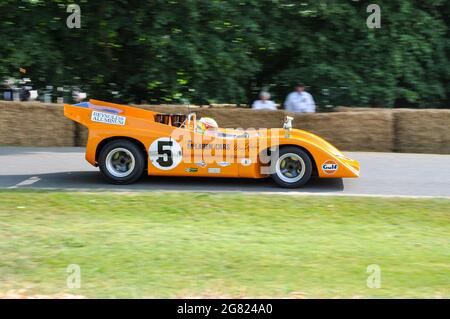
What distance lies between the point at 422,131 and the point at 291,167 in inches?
210

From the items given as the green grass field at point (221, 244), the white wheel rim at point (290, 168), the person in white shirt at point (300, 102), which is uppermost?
the person in white shirt at point (300, 102)

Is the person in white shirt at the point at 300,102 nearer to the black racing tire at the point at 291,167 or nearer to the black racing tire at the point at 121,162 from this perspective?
the black racing tire at the point at 291,167

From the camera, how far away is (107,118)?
33.7 ft

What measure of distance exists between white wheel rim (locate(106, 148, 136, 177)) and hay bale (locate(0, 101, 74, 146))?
14.3 ft

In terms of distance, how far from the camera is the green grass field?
608 centimetres

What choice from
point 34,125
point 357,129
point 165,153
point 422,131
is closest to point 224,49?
point 357,129

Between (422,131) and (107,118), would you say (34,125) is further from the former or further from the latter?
(422,131)

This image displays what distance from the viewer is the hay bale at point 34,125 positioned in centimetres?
1419

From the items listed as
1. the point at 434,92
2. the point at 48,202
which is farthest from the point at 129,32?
the point at 48,202

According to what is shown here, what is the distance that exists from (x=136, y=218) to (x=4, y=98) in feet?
32.8

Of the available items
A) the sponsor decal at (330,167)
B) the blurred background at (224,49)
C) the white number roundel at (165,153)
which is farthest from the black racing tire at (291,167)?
the blurred background at (224,49)

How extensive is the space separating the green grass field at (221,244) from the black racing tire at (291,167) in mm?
792

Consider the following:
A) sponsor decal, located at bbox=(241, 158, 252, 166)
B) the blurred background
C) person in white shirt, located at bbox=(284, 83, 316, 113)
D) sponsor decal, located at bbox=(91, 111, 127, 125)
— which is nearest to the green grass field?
sponsor decal, located at bbox=(241, 158, 252, 166)

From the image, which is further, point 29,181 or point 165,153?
point 29,181
